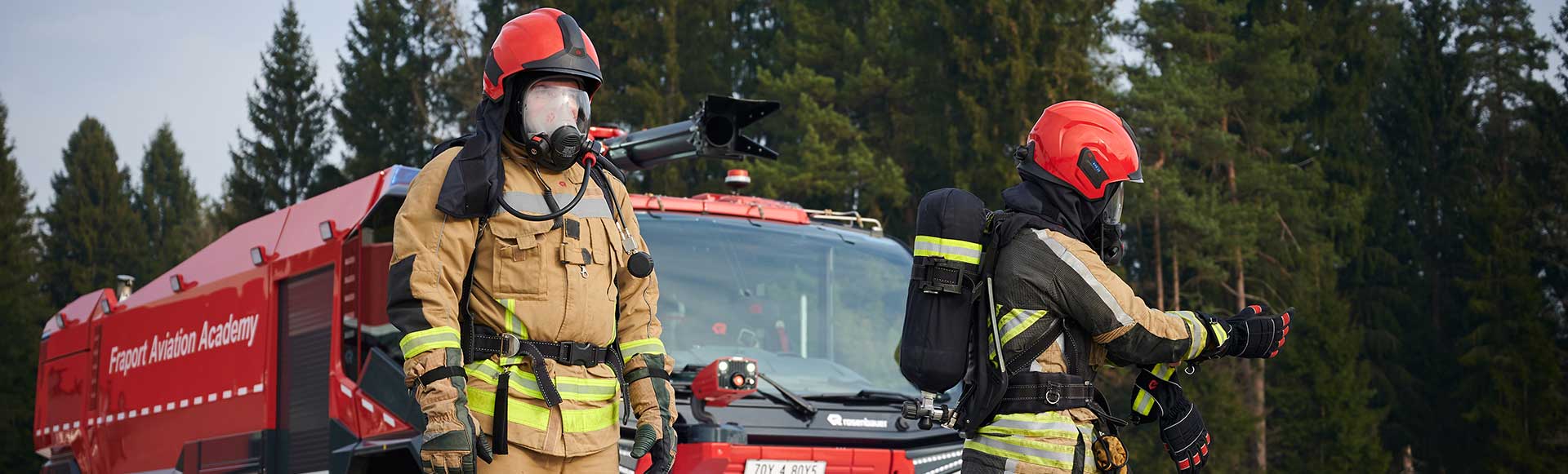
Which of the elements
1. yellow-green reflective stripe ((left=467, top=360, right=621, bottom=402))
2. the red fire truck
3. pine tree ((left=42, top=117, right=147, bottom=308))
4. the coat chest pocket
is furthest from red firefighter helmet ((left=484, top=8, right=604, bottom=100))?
pine tree ((left=42, top=117, right=147, bottom=308))

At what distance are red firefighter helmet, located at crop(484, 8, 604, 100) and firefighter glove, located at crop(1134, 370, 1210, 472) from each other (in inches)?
80.6

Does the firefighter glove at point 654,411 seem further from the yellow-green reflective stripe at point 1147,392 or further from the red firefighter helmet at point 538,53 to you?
the yellow-green reflective stripe at point 1147,392

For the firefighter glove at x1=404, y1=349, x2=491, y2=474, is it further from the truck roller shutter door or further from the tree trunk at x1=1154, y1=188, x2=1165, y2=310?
the tree trunk at x1=1154, y1=188, x2=1165, y2=310

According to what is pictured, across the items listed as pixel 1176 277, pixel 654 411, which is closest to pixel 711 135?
pixel 654 411

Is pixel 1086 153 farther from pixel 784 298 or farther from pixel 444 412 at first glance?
pixel 784 298

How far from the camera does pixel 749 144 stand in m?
9.18

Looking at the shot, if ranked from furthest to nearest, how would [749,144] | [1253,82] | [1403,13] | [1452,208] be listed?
[1403,13] < [1452,208] < [1253,82] < [749,144]

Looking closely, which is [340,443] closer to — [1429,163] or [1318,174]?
[1318,174]

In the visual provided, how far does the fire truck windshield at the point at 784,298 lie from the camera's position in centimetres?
828

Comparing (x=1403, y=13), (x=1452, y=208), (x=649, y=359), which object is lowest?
(x=649, y=359)

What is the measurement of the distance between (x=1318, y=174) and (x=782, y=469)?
35.9 m

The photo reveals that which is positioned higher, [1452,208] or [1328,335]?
[1452,208]

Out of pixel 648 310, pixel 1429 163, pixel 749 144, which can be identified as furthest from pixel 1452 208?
pixel 648 310

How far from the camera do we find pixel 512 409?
490 cm
